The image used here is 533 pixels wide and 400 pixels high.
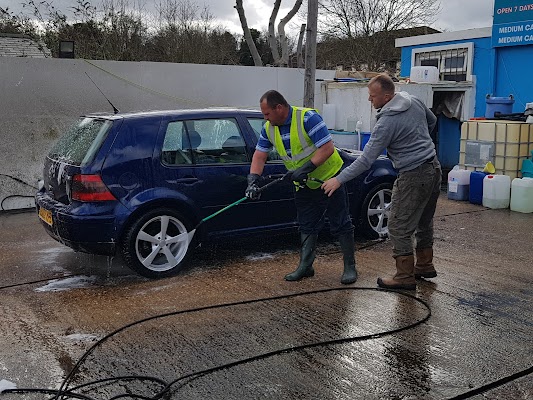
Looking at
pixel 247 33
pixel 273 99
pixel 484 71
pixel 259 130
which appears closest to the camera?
pixel 273 99

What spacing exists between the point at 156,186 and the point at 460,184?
6240 millimetres

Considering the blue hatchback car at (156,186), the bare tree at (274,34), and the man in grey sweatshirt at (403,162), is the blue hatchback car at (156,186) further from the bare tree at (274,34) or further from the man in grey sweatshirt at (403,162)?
the bare tree at (274,34)

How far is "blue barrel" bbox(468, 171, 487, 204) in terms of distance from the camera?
32.9 feet

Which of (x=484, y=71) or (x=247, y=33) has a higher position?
(x=247, y=33)

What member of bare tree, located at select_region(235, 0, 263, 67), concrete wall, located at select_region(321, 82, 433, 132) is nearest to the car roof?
concrete wall, located at select_region(321, 82, 433, 132)

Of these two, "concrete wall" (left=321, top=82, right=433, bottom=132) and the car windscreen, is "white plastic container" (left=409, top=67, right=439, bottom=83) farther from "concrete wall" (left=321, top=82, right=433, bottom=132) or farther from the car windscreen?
the car windscreen

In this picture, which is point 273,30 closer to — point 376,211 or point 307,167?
point 376,211

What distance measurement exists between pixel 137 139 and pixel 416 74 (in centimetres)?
902

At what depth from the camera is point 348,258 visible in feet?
18.9

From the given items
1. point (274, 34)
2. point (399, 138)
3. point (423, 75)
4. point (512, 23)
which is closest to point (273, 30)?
point (274, 34)

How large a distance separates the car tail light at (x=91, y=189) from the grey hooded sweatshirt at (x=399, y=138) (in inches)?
84.2

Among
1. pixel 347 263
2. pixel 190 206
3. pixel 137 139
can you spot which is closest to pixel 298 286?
pixel 347 263

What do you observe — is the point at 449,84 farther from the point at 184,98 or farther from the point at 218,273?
the point at 218,273

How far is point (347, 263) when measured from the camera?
5.77m
